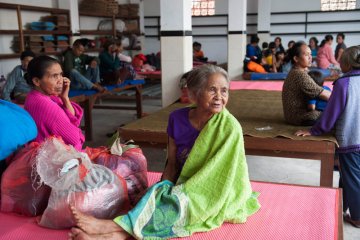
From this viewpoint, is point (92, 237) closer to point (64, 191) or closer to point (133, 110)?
point (64, 191)

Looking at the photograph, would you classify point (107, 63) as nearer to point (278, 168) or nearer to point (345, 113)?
point (278, 168)

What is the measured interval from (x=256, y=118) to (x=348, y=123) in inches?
44.8

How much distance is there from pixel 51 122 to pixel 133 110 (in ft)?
17.5

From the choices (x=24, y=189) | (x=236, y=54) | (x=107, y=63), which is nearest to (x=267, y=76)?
(x=236, y=54)

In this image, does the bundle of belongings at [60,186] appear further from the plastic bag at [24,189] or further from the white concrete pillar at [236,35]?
the white concrete pillar at [236,35]

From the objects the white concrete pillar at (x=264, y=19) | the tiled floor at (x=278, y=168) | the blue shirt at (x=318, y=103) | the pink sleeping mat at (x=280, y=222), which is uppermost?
the white concrete pillar at (x=264, y=19)

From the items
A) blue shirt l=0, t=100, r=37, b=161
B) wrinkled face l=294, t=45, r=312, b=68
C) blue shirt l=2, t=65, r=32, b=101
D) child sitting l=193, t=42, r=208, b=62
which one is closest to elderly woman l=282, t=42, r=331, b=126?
wrinkled face l=294, t=45, r=312, b=68

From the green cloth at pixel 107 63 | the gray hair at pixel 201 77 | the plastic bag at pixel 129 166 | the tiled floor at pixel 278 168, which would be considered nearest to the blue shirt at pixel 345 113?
the tiled floor at pixel 278 168

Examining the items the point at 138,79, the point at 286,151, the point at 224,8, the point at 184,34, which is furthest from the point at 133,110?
the point at 224,8

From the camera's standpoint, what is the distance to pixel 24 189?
2.04 metres

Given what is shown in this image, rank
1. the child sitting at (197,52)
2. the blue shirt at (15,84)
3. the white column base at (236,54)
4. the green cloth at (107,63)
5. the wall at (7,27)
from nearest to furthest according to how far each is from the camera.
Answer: the blue shirt at (15,84) → the green cloth at (107,63) → the wall at (7,27) → the white column base at (236,54) → the child sitting at (197,52)

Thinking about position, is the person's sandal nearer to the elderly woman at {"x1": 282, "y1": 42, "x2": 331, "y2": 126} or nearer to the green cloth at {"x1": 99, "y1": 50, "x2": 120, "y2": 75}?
the elderly woman at {"x1": 282, "y1": 42, "x2": 331, "y2": 126}

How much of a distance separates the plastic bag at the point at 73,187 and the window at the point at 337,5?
495 inches

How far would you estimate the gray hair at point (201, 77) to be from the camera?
6.59 feet
